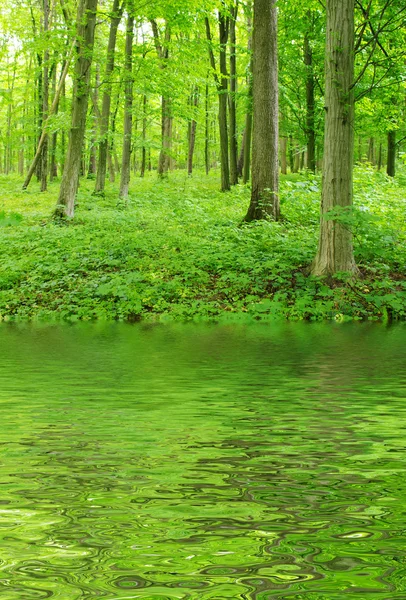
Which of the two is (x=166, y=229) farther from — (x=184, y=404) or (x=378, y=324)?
(x=184, y=404)

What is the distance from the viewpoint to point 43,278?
41.5 feet

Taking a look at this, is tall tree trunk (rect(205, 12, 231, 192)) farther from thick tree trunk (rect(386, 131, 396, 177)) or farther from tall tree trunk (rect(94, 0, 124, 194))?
thick tree trunk (rect(386, 131, 396, 177))

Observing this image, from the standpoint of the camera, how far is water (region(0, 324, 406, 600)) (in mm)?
1658

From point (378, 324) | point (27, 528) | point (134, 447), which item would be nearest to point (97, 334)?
point (378, 324)

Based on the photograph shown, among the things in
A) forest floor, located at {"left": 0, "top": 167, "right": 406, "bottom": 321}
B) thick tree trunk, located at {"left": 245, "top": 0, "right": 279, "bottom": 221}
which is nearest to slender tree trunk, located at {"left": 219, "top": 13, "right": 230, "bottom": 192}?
forest floor, located at {"left": 0, "top": 167, "right": 406, "bottom": 321}

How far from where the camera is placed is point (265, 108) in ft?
49.5

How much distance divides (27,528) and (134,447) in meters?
1.14

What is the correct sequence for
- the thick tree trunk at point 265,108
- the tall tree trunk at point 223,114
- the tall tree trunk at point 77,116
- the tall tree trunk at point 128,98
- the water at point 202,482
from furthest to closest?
the tall tree trunk at point 223,114
the tall tree trunk at point 128,98
the tall tree trunk at point 77,116
the thick tree trunk at point 265,108
the water at point 202,482

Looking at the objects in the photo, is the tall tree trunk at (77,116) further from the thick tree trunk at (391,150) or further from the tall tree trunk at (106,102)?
the thick tree trunk at (391,150)

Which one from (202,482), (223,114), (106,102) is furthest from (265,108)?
(202,482)

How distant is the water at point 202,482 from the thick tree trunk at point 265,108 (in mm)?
10039

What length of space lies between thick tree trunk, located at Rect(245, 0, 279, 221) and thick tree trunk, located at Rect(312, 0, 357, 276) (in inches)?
156

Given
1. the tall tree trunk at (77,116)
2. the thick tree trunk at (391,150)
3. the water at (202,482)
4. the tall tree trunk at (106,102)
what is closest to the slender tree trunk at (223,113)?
the tall tree trunk at (106,102)

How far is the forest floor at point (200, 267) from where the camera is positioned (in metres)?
10.7
